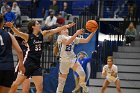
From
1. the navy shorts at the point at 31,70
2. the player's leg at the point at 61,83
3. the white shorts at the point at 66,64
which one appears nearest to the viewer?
the navy shorts at the point at 31,70

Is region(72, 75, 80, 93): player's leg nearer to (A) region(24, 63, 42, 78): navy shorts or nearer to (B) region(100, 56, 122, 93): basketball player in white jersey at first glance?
(B) region(100, 56, 122, 93): basketball player in white jersey

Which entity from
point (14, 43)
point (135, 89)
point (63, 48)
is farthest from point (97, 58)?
point (14, 43)

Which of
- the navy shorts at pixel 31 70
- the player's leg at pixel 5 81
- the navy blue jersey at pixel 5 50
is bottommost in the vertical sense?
the navy shorts at pixel 31 70

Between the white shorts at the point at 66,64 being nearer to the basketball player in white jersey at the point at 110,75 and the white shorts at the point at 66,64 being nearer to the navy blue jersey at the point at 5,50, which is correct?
the basketball player in white jersey at the point at 110,75

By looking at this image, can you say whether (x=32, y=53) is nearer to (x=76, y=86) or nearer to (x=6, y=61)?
(x=6, y=61)

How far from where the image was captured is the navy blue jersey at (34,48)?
9.62 m

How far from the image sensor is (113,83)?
13773 mm

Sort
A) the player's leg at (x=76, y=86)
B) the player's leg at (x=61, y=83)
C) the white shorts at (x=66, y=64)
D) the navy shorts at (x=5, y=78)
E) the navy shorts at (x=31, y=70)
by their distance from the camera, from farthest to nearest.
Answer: the player's leg at (x=76, y=86) → the white shorts at (x=66, y=64) → the player's leg at (x=61, y=83) → the navy shorts at (x=31, y=70) → the navy shorts at (x=5, y=78)

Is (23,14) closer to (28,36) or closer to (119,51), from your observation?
(119,51)

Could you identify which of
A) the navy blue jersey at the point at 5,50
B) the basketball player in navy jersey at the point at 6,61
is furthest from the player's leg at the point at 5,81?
the navy blue jersey at the point at 5,50

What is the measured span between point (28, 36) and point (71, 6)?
38.6 feet

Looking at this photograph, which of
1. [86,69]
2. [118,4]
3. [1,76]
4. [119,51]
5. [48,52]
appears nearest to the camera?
[1,76]

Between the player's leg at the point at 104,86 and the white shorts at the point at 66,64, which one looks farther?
the player's leg at the point at 104,86

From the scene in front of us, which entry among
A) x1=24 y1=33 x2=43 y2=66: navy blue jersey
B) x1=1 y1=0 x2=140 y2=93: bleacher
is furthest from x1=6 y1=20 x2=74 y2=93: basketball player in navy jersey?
x1=1 y1=0 x2=140 y2=93: bleacher
